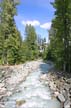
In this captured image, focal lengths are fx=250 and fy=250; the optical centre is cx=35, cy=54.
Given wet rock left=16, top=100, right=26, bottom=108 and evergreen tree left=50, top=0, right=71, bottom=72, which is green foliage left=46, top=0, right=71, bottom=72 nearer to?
evergreen tree left=50, top=0, right=71, bottom=72

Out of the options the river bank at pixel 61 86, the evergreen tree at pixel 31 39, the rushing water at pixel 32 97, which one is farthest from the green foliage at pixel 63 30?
the evergreen tree at pixel 31 39

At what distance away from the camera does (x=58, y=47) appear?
33.8 m

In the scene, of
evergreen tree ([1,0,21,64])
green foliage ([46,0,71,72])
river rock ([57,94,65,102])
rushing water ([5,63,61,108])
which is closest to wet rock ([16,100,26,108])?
rushing water ([5,63,61,108])

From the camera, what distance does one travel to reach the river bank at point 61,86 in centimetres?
2081

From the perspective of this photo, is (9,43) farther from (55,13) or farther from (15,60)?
(55,13)

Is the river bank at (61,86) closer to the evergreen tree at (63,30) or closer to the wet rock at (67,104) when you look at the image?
the wet rock at (67,104)

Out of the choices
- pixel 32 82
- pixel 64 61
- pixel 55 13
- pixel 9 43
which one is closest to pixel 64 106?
pixel 32 82

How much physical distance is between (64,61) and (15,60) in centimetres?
2345

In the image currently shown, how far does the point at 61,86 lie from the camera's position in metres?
25.4

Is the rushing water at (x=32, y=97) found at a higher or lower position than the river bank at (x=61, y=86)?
lower

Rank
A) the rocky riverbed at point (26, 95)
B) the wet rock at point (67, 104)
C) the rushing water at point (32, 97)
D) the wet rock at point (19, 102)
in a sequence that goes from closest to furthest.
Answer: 1. the wet rock at point (67, 104)
2. the wet rock at point (19, 102)
3. the rushing water at point (32, 97)
4. the rocky riverbed at point (26, 95)

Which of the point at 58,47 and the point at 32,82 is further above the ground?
the point at 58,47

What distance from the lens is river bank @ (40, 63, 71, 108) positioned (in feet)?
68.3

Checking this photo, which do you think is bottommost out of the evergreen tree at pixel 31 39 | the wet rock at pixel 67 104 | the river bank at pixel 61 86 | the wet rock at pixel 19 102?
the wet rock at pixel 19 102
